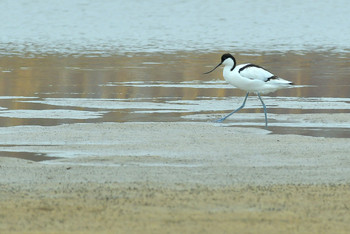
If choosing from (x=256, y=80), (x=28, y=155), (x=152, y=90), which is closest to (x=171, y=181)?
(x=28, y=155)

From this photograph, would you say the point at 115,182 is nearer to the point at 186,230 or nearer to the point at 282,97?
the point at 186,230

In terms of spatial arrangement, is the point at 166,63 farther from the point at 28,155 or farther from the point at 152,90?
the point at 28,155

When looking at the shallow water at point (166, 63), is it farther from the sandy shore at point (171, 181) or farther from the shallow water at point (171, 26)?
the sandy shore at point (171, 181)

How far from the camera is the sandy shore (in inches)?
311

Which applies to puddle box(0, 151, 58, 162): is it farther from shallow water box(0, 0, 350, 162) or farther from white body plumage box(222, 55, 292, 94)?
white body plumage box(222, 55, 292, 94)

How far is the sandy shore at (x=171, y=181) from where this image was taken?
7.89 meters

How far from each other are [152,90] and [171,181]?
11415 millimetres

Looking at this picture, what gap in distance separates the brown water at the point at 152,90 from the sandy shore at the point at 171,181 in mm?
1608

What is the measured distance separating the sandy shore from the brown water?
63.3 inches

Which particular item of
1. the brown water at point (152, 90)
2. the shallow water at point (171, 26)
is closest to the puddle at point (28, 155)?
the brown water at point (152, 90)

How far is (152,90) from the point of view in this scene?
21.2m

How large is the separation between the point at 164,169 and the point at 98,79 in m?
13.9

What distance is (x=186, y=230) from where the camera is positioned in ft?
24.9

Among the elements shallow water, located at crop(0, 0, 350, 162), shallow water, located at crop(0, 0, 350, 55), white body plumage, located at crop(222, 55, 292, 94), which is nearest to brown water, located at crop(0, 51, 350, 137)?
shallow water, located at crop(0, 0, 350, 162)
